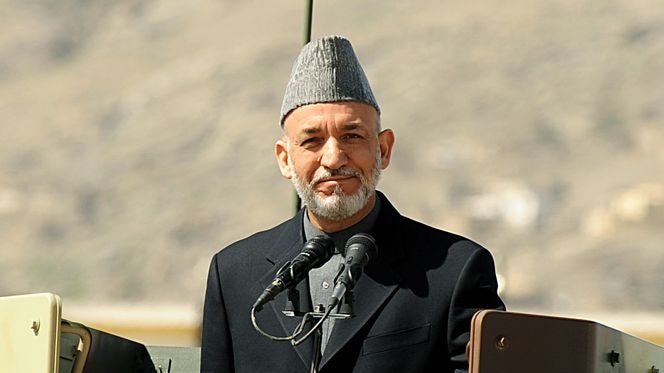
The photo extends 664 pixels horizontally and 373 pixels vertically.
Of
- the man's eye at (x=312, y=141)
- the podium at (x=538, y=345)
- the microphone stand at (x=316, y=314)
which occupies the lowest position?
the podium at (x=538, y=345)

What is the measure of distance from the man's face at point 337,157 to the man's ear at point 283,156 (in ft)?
0.15

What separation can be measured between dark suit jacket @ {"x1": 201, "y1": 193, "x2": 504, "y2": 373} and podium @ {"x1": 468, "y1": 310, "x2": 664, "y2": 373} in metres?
0.26

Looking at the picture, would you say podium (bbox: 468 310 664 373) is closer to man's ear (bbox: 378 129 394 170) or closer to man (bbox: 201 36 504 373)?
man (bbox: 201 36 504 373)

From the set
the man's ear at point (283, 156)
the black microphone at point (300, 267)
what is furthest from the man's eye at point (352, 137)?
the black microphone at point (300, 267)

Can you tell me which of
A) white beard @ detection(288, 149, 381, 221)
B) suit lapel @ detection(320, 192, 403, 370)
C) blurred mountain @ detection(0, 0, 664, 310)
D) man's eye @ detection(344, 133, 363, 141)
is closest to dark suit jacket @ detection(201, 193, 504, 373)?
suit lapel @ detection(320, 192, 403, 370)

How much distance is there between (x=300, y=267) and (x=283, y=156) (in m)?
0.47

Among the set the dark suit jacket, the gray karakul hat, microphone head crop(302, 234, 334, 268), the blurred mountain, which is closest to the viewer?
microphone head crop(302, 234, 334, 268)

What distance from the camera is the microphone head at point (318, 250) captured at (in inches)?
140

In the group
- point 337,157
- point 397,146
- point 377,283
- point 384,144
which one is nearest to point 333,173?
point 337,157

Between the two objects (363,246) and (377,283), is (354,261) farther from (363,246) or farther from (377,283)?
(377,283)

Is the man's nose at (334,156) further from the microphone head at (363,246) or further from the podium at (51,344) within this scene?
the podium at (51,344)

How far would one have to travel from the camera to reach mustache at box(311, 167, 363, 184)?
376 centimetres

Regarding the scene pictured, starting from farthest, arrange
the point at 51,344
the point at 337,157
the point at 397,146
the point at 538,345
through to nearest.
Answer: the point at 397,146, the point at 337,157, the point at 51,344, the point at 538,345

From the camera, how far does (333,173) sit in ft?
12.4
